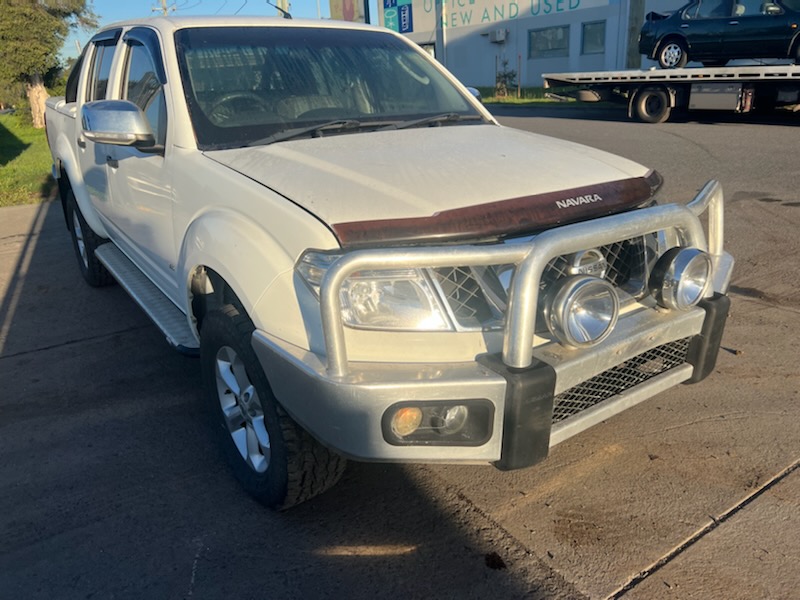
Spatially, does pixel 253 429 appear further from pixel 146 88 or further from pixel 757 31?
pixel 757 31

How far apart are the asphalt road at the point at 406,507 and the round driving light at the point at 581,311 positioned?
85 cm

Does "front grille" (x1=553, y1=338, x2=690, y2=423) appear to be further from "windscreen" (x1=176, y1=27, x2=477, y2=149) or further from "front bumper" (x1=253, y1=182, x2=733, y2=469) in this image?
"windscreen" (x1=176, y1=27, x2=477, y2=149)

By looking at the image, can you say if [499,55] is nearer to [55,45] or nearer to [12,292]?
[55,45]

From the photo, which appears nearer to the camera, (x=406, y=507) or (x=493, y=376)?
(x=493, y=376)

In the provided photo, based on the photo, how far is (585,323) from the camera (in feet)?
7.57

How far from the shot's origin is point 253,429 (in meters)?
2.82

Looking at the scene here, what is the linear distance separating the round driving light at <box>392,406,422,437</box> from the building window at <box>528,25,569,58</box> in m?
30.0

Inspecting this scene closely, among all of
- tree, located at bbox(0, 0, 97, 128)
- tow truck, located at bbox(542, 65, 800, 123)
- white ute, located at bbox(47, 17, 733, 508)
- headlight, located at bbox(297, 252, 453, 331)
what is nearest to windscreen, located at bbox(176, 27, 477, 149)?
white ute, located at bbox(47, 17, 733, 508)

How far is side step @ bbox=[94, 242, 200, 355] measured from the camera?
3.39 metres

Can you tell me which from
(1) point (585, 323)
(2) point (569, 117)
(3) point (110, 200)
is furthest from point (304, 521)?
(2) point (569, 117)

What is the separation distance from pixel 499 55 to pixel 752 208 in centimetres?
2762

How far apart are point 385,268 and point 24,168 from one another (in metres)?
12.9

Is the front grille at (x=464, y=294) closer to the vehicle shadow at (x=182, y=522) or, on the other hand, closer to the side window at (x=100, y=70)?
the vehicle shadow at (x=182, y=522)

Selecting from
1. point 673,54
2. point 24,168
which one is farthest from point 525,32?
point 24,168
